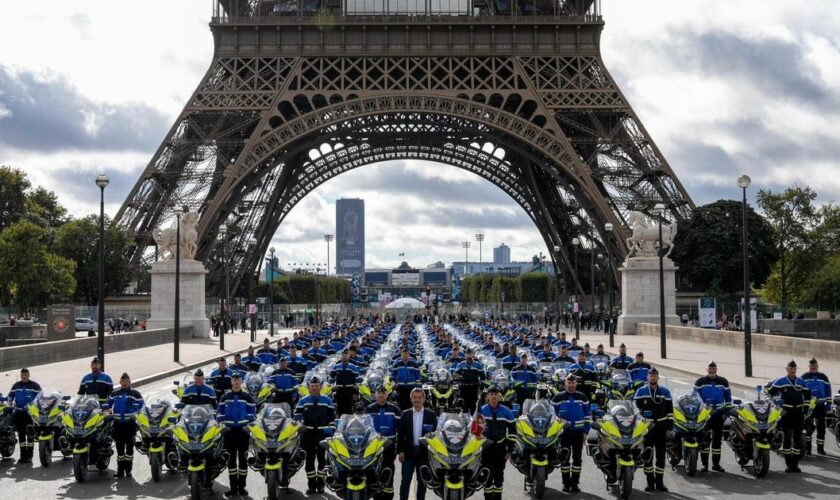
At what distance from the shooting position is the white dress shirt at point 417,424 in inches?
396

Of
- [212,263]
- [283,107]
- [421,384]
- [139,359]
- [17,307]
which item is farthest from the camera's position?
[212,263]

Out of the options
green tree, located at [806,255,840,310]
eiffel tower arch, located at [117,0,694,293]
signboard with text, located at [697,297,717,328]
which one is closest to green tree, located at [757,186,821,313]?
green tree, located at [806,255,840,310]

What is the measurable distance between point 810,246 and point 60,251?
5860 cm

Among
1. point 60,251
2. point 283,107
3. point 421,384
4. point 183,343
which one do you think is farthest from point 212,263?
point 421,384

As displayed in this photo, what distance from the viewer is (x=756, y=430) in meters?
12.8

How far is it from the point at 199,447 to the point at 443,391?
5689 mm

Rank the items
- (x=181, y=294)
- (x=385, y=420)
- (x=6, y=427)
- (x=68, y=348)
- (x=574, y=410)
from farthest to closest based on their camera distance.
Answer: (x=181, y=294), (x=68, y=348), (x=6, y=427), (x=574, y=410), (x=385, y=420)

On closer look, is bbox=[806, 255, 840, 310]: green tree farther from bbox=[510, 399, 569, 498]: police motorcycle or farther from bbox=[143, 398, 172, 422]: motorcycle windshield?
bbox=[143, 398, 172, 422]: motorcycle windshield

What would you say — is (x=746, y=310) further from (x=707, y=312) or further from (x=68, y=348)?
(x=68, y=348)

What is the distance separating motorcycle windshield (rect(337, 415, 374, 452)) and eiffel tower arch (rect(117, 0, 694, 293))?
44939mm

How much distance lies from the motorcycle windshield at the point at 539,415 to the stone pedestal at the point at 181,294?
1557 inches

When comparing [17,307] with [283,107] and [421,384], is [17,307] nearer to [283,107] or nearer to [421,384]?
[283,107]

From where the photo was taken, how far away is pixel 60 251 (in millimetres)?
69875

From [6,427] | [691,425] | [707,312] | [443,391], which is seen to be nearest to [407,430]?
[691,425]
